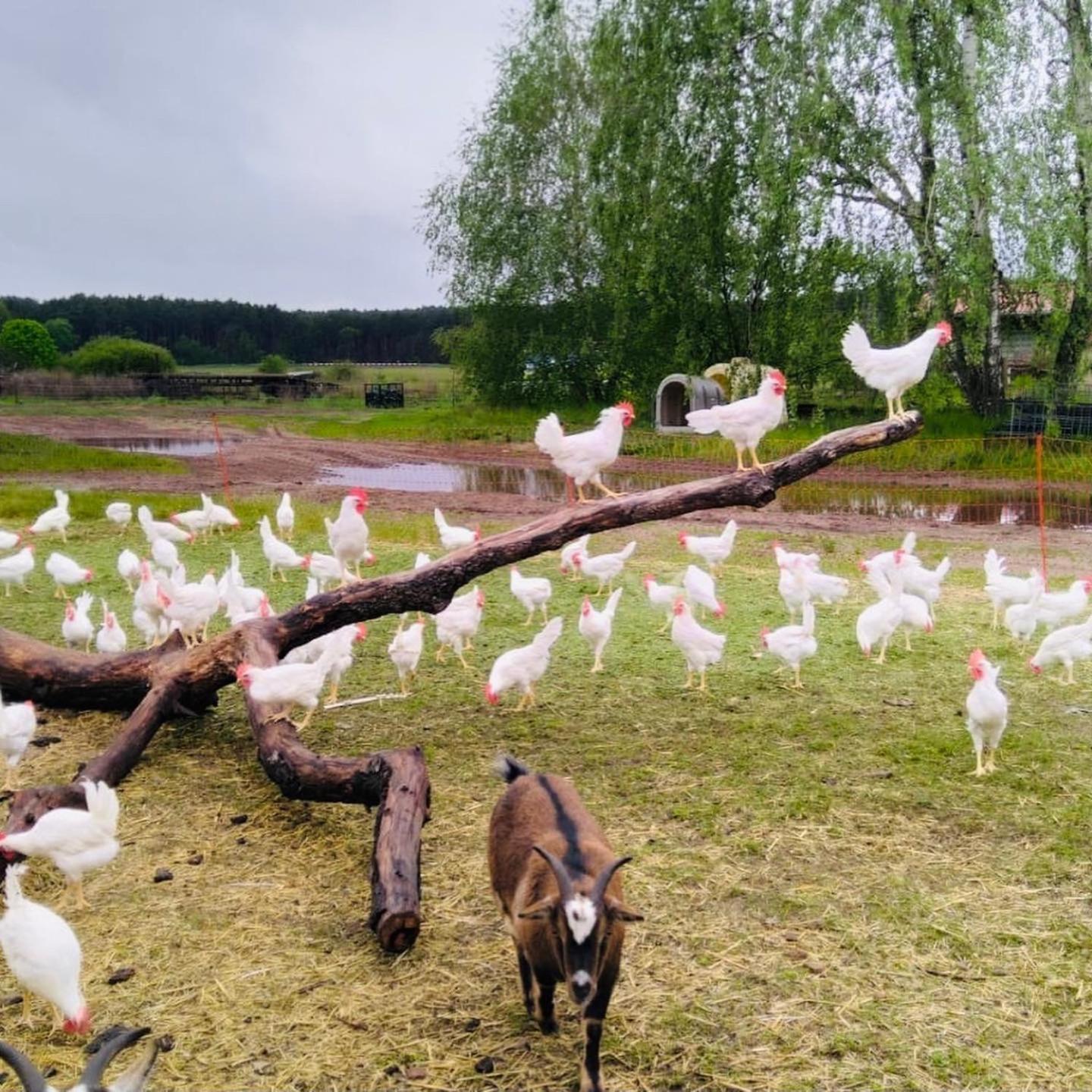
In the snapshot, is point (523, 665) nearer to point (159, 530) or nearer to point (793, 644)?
point (793, 644)

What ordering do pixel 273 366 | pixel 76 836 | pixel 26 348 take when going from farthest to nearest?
pixel 273 366, pixel 26 348, pixel 76 836

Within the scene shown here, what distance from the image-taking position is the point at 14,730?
559 centimetres

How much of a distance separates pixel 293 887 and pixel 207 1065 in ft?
4.04

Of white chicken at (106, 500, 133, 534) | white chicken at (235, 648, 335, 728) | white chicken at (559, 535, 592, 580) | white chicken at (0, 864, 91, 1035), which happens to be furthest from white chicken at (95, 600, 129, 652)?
white chicken at (106, 500, 133, 534)

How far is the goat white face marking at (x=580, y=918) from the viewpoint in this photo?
3.05 metres

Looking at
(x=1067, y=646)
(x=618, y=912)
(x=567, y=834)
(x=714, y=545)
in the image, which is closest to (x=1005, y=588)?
(x=1067, y=646)

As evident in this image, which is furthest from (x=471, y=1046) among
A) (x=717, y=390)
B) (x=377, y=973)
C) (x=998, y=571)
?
(x=717, y=390)

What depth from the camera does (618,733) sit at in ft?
21.7

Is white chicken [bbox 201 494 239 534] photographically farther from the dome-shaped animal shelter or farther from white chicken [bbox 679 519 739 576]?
the dome-shaped animal shelter

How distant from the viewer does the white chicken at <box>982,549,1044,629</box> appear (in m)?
8.62

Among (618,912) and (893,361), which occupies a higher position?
(893,361)

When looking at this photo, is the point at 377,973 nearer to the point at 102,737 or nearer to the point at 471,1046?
the point at 471,1046

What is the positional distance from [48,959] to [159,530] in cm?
888

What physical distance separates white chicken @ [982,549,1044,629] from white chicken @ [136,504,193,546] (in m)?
8.13
